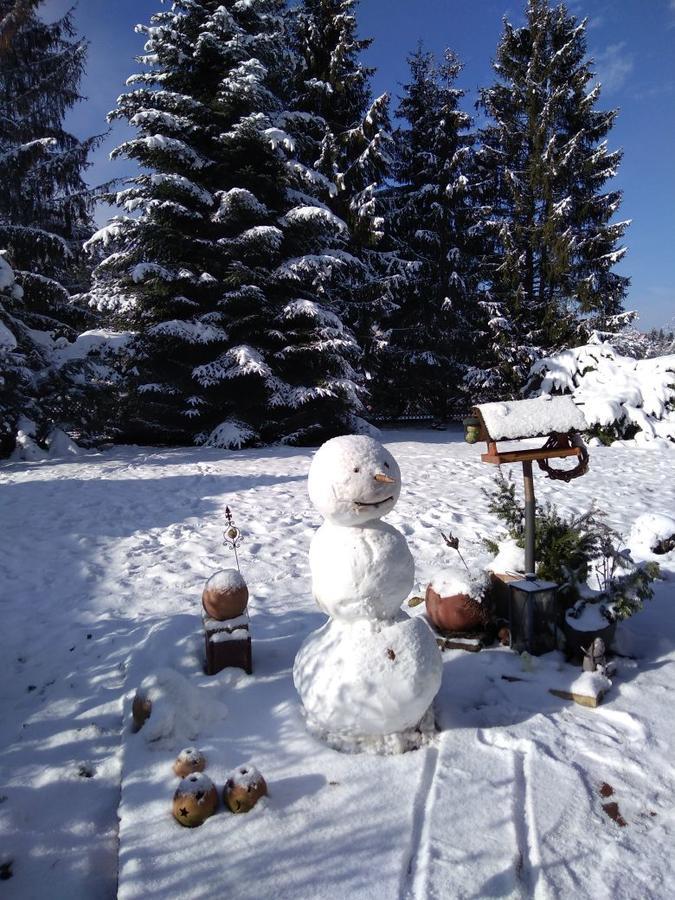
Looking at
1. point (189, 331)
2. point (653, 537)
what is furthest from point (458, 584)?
point (189, 331)

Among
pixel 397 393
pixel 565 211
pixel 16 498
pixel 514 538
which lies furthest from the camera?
pixel 397 393

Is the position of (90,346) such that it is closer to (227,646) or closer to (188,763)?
(227,646)

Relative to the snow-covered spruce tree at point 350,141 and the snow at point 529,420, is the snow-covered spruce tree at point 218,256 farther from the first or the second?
the snow at point 529,420

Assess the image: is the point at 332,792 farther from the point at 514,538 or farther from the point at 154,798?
the point at 514,538

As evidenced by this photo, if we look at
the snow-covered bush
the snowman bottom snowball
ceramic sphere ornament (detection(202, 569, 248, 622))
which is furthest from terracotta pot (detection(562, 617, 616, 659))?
the snow-covered bush

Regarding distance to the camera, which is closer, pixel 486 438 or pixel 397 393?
pixel 486 438

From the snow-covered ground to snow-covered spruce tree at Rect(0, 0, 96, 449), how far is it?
20.6 feet

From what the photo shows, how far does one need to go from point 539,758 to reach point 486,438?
6.04ft

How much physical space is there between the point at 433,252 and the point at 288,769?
17.1m

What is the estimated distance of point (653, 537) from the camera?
4988mm

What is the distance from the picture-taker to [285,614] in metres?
4.09

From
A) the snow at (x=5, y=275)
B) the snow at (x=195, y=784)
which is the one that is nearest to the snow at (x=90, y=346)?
the snow at (x=5, y=275)

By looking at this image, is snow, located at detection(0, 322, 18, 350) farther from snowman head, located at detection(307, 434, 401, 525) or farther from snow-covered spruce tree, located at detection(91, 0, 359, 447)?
snowman head, located at detection(307, 434, 401, 525)

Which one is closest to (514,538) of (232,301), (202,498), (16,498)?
(202,498)
